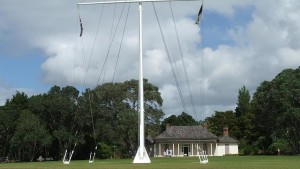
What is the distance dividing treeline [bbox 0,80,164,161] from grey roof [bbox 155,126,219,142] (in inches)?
609

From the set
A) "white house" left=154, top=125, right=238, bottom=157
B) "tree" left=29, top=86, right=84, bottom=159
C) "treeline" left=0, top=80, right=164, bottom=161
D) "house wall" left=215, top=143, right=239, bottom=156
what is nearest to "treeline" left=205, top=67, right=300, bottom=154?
"white house" left=154, top=125, right=238, bottom=157

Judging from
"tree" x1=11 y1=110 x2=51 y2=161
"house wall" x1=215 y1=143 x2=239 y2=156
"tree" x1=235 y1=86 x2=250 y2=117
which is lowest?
"house wall" x1=215 y1=143 x2=239 y2=156

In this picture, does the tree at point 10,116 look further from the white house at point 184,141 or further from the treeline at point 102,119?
the white house at point 184,141

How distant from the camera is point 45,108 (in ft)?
320

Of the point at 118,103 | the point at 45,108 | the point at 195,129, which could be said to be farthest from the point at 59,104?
the point at 195,129

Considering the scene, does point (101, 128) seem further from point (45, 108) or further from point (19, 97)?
point (19, 97)

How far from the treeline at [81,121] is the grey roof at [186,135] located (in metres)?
15.5

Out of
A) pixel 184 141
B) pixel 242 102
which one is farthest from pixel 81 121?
pixel 242 102

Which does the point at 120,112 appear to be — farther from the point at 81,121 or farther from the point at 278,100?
the point at 278,100

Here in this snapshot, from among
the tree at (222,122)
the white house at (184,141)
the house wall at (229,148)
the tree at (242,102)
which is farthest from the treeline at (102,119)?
the tree at (242,102)

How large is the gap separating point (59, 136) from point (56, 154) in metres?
10.8

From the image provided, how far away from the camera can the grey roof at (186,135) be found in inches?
4466

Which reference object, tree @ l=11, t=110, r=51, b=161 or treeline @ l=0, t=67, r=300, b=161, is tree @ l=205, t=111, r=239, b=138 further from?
tree @ l=11, t=110, r=51, b=161

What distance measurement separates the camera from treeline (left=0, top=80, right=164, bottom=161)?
91.8m
